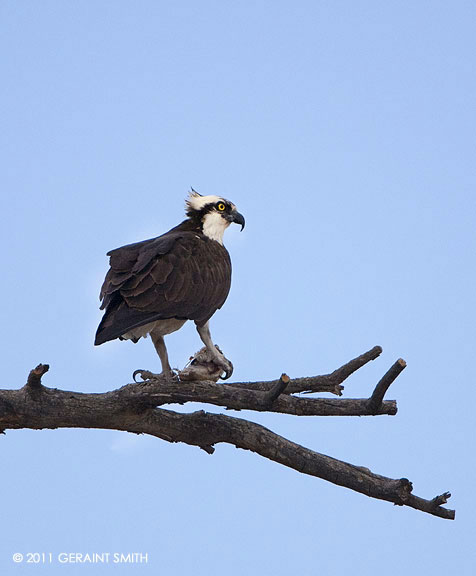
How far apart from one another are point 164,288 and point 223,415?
1.19 meters

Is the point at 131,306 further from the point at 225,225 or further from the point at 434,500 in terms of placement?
the point at 434,500

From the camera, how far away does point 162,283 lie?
6.81m

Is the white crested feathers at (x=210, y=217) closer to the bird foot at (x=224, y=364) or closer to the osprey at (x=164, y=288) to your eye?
the osprey at (x=164, y=288)

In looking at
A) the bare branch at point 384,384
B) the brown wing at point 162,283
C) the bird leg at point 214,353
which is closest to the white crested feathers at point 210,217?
the brown wing at point 162,283

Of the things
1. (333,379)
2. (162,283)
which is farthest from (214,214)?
(333,379)

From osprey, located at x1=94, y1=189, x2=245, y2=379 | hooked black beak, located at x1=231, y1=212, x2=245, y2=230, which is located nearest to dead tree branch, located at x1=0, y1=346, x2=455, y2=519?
osprey, located at x1=94, y1=189, x2=245, y2=379

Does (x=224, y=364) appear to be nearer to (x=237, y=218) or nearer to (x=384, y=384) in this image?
(x=384, y=384)

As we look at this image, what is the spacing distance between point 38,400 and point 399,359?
2816mm

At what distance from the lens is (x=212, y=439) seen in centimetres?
666

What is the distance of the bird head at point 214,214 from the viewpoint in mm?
8297

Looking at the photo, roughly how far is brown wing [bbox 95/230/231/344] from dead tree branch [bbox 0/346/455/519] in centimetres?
57

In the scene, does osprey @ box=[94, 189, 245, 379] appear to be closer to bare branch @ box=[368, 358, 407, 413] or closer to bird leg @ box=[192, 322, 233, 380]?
bird leg @ box=[192, 322, 233, 380]

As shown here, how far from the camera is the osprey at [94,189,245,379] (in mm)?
6617

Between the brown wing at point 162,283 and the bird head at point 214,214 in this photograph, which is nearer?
the brown wing at point 162,283
